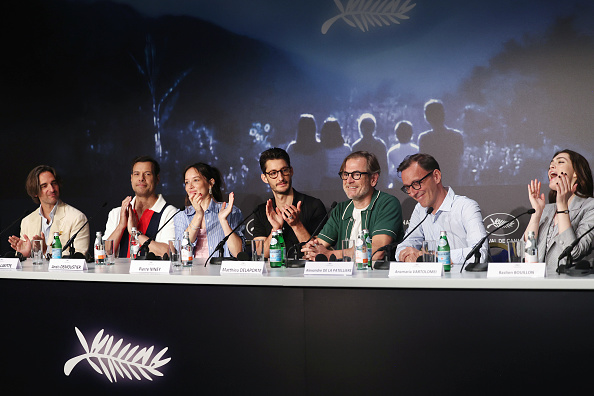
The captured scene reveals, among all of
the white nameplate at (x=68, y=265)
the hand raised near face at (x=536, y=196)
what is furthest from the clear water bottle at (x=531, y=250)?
the white nameplate at (x=68, y=265)

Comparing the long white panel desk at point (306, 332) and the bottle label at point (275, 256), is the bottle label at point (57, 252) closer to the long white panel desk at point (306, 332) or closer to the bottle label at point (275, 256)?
the long white panel desk at point (306, 332)

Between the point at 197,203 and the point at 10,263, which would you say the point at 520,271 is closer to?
the point at 10,263

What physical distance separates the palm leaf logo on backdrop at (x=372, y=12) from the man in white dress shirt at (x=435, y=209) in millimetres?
987

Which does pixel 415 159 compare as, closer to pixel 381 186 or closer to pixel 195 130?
pixel 381 186

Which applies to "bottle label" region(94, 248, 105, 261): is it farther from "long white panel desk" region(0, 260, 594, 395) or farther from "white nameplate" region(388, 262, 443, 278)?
"white nameplate" region(388, 262, 443, 278)

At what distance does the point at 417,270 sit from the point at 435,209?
1622mm

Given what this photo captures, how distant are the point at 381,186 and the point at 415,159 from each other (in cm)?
32

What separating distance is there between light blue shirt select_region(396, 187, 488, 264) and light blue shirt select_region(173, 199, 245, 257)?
115 cm

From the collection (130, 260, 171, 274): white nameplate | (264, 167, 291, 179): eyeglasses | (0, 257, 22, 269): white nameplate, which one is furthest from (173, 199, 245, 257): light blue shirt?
(130, 260, 171, 274): white nameplate

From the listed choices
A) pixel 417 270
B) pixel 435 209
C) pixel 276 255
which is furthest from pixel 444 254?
pixel 435 209

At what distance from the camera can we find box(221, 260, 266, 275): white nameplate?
2189 millimetres

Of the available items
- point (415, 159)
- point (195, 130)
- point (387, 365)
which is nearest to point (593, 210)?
point (415, 159)

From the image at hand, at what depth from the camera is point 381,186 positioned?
13.1 feet

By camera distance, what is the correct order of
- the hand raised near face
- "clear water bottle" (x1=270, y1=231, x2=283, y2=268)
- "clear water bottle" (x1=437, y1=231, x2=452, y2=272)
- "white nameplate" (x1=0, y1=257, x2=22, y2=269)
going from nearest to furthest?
"clear water bottle" (x1=437, y1=231, x2=452, y2=272) → "clear water bottle" (x1=270, y1=231, x2=283, y2=268) → "white nameplate" (x1=0, y1=257, x2=22, y2=269) → the hand raised near face
